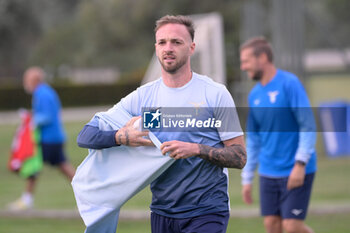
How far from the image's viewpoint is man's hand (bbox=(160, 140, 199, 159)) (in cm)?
393

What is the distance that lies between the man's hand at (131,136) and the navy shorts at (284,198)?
2293mm

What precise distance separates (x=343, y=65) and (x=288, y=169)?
12.8m

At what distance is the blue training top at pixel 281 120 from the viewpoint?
598 centimetres

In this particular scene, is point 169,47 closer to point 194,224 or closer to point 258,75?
point 194,224

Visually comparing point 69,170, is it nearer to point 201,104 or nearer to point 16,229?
point 16,229

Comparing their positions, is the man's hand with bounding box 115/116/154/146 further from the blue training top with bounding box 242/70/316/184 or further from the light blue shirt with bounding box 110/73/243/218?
the blue training top with bounding box 242/70/316/184

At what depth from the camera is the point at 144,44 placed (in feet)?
189

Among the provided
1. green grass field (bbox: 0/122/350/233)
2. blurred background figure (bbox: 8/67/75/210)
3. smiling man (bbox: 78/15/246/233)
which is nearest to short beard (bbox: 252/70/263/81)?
smiling man (bbox: 78/15/246/233)

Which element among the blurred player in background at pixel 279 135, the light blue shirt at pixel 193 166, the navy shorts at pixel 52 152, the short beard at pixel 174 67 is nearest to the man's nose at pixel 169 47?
the short beard at pixel 174 67

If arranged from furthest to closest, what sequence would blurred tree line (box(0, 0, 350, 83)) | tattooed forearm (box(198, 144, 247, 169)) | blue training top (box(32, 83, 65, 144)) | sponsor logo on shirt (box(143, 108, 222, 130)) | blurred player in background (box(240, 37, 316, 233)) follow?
blurred tree line (box(0, 0, 350, 83)), blue training top (box(32, 83, 65, 144)), blurred player in background (box(240, 37, 316, 233)), sponsor logo on shirt (box(143, 108, 222, 130)), tattooed forearm (box(198, 144, 247, 169))

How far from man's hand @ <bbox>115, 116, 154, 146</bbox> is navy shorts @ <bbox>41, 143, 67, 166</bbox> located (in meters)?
7.72

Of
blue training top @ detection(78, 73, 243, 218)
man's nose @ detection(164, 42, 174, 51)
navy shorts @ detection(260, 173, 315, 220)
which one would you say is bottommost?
navy shorts @ detection(260, 173, 315, 220)

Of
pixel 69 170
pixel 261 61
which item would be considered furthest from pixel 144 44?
pixel 261 61

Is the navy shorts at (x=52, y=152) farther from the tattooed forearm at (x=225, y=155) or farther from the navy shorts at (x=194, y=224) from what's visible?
the tattooed forearm at (x=225, y=155)
